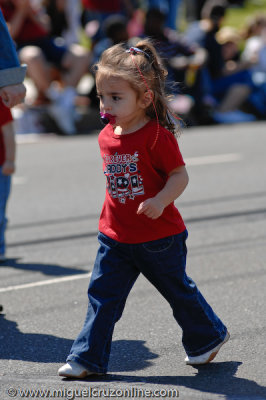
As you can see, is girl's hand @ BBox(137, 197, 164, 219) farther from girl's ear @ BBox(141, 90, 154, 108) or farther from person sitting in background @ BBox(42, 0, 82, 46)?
person sitting in background @ BBox(42, 0, 82, 46)

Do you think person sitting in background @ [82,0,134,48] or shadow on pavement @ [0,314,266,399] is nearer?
shadow on pavement @ [0,314,266,399]

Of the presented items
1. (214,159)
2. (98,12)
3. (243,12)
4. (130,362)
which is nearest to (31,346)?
(130,362)

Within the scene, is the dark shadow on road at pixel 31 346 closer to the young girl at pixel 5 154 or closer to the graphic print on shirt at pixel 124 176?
the graphic print on shirt at pixel 124 176

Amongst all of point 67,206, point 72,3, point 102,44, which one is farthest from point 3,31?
point 72,3

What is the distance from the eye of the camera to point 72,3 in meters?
14.0

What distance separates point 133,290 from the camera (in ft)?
16.8

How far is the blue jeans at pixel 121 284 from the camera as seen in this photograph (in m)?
3.63

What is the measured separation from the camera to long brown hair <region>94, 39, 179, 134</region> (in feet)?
11.6

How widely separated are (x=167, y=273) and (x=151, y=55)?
1.01 meters

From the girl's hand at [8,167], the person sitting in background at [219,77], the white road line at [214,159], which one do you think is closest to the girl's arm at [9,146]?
the girl's hand at [8,167]

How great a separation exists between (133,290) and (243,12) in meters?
26.0

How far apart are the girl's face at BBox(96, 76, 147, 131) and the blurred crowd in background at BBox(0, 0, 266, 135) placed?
7.44 meters

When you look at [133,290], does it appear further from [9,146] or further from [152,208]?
[152,208]

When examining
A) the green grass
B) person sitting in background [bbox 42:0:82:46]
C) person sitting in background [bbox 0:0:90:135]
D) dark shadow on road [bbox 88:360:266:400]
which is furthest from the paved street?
the green grass
